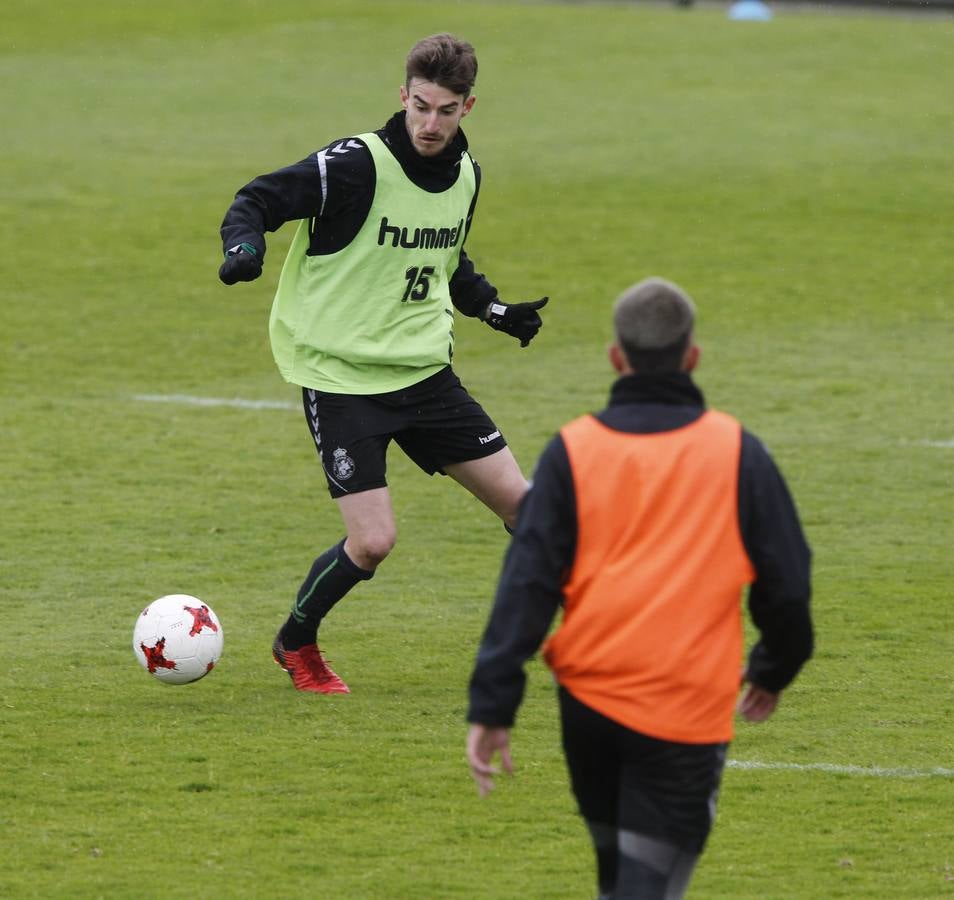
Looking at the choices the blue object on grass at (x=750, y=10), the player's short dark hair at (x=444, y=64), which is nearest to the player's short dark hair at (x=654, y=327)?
the player's short dark hair at (x=444, y=64)

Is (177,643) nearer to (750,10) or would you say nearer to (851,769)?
(851,769)

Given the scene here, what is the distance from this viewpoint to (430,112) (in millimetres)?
6809

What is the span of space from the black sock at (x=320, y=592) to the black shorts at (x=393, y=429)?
1.02 ft

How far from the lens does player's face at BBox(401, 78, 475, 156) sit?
677cm

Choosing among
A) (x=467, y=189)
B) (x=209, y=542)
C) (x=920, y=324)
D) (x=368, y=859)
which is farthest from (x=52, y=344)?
(x=368, y=859)

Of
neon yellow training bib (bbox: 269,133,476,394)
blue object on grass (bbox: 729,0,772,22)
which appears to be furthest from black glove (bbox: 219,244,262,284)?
blue object on grass (bbox: 729,0,772,22)

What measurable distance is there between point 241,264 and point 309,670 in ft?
5.68

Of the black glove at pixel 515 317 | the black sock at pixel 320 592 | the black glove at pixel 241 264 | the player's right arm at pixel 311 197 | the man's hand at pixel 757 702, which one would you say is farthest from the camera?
the black glove at pixel 515 317

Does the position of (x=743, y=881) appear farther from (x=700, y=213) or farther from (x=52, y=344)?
(x=700, y=213)

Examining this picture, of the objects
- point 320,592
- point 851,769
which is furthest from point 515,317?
point 851,769

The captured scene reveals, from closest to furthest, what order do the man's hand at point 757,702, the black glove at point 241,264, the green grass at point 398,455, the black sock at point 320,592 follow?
the man's hand at point 757,702
the green grass at point 398,455
the black glove at point 241,264
the black sock at point 320,592

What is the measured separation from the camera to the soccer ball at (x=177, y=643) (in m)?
7.00

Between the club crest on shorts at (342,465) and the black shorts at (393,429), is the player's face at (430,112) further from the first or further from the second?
the club crest on shorts at (342,465)

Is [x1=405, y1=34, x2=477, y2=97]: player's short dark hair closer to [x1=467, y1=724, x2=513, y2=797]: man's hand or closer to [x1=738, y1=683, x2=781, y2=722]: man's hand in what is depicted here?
[x1=738, y1=683, x2=781, y2=722]: man's hand
